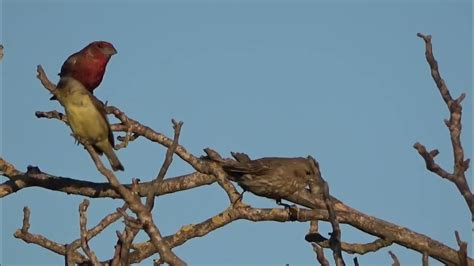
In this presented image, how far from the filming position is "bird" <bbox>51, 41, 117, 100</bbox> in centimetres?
1235

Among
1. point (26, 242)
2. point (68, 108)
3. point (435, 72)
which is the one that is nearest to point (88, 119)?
point (68, 108)

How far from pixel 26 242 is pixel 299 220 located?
97.4 inches

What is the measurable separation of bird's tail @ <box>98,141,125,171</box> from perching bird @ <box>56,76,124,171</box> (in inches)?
9.6

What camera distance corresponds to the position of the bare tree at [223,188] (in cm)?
531

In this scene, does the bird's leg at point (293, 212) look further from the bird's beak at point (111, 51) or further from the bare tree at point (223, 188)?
the bird's beak at point (111, 51)

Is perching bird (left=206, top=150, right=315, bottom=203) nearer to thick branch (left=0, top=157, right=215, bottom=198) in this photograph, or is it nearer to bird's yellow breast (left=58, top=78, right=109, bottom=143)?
thick branch (left=0, top=157, right=215, bottom=198)

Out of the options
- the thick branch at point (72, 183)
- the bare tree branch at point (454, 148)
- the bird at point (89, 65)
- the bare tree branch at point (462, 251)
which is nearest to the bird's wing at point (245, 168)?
the thick branch at point (72, 183)

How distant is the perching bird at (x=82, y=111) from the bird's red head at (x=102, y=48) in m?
3.26

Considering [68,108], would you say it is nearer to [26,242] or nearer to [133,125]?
[133,125]

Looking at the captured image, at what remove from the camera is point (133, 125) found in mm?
9781

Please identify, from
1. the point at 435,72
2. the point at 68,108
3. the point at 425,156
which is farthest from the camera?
the point at 68,108

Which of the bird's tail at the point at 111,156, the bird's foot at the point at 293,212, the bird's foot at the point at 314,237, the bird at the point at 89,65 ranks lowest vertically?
the bird's foot at the point at 314,237

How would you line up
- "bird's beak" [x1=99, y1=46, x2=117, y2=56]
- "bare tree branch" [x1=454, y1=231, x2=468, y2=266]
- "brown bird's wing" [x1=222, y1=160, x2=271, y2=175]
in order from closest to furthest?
"bare tree branch" [x1=454, y1=231, x2=468, y2=266], "brown bird's wing" [x1=222, y1=160, x2=271, y2=175], "bird's beak" [x1=99, y1=46, x2=117, y2=56]

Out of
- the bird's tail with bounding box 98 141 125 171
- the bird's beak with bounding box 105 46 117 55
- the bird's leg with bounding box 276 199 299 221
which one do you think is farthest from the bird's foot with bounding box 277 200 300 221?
the bird's beak with bounding box 105 46 117 55
